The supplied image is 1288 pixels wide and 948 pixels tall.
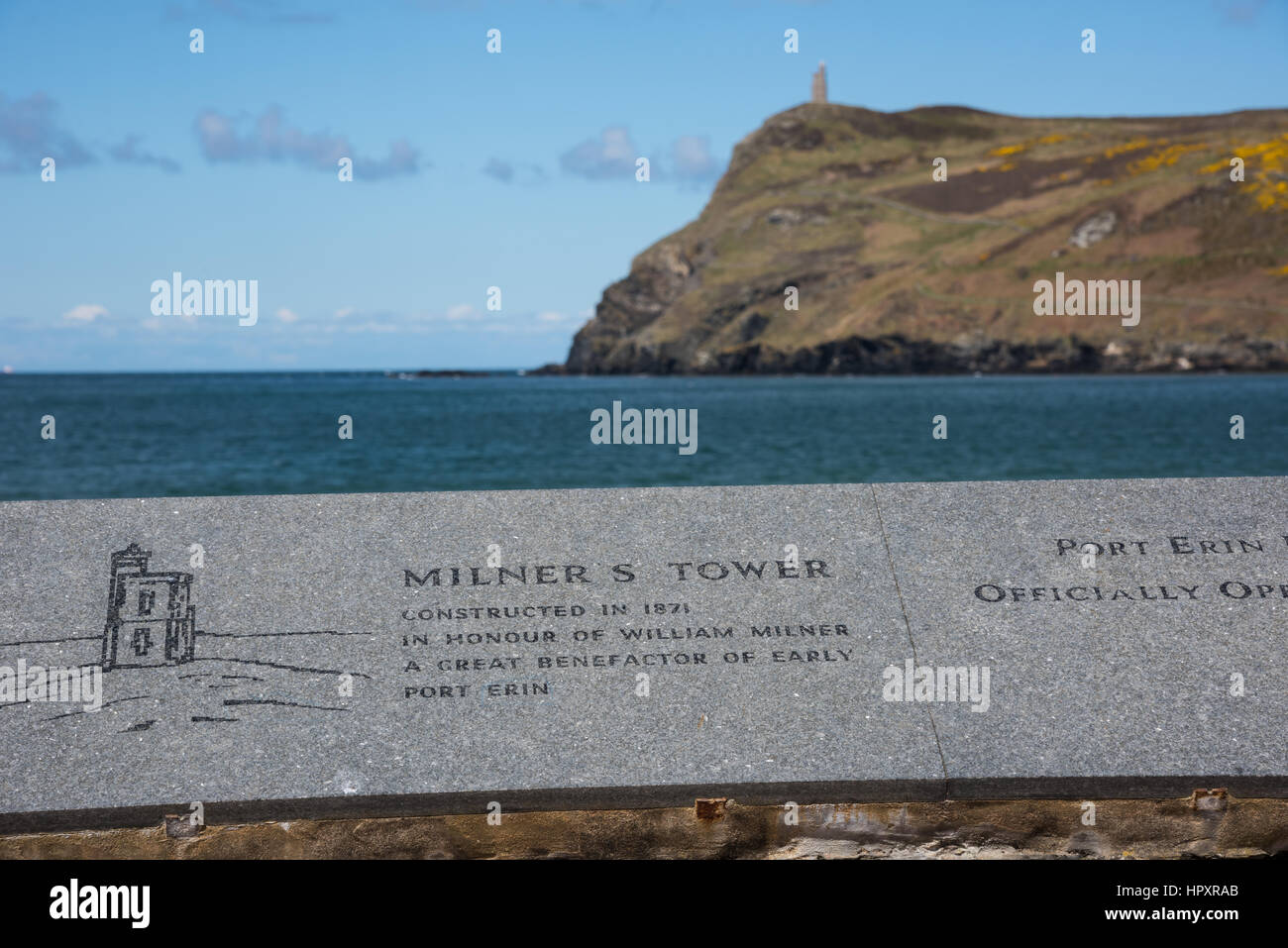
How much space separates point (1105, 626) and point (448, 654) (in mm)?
2697

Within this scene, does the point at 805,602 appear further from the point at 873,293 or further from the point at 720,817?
the point at 873,293

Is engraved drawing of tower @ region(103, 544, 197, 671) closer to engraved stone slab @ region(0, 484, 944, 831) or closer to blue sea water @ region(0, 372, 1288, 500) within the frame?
engraved stone slab @ region(0, 484, 944, 831)

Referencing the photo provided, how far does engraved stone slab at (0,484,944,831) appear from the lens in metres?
3.89

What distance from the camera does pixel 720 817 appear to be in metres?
3.90

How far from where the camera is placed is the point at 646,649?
14.3 feet

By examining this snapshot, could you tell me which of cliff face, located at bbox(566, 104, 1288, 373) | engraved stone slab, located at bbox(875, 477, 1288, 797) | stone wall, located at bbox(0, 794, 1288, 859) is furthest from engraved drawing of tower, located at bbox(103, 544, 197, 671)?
cliff face, located at bbox(566, 104, 1288, 373)

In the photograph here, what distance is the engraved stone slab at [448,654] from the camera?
153 inches

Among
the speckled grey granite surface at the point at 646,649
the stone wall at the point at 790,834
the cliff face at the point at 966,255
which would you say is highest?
the cliff face at the point at 966,255

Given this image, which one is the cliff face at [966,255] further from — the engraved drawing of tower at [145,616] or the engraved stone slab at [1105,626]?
the engraved drawing of tower at [145,616]

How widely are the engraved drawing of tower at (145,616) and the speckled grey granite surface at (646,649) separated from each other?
0.02 metres

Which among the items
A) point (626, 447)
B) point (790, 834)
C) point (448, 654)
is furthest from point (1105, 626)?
point (626, 447)

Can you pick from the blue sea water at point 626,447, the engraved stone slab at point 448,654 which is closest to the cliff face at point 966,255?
the blue sea water at point 626,447

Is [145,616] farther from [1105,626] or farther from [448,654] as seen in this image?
[1105,626]
